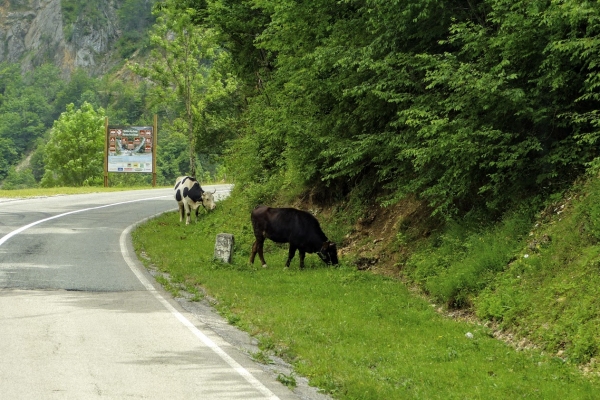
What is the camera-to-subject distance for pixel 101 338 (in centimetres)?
1024

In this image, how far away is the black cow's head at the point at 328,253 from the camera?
55.9 feet

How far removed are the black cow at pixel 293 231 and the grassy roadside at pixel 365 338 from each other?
0.40m

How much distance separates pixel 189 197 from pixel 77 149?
2626 inches

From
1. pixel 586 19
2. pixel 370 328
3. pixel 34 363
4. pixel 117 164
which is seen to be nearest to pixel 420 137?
pixel 586 19

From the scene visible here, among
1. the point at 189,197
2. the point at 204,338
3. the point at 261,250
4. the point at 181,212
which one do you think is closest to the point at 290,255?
the point at 261,250

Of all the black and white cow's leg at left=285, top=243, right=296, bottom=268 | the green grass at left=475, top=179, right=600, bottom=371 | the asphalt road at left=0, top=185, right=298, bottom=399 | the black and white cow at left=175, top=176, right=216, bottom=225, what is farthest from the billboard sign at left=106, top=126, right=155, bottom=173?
the green grass at left=475, top=179, right=600, bottom=371

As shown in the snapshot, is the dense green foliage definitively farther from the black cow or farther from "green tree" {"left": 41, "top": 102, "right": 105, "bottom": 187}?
"green tree" {"left": 41, "top": 102, "right": 105, "bottom": 187}

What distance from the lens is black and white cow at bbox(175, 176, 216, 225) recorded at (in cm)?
2828

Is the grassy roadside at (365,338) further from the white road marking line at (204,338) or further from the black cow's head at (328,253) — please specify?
the white road marking line at (204,338)

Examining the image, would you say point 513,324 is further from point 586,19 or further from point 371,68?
point 371,68

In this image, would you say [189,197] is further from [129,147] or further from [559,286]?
[129,147]

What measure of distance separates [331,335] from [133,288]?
5117 mm

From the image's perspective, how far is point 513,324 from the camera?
10914mm

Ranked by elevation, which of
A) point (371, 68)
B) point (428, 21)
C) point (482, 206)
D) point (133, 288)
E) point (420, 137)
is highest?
point (428, 21)
